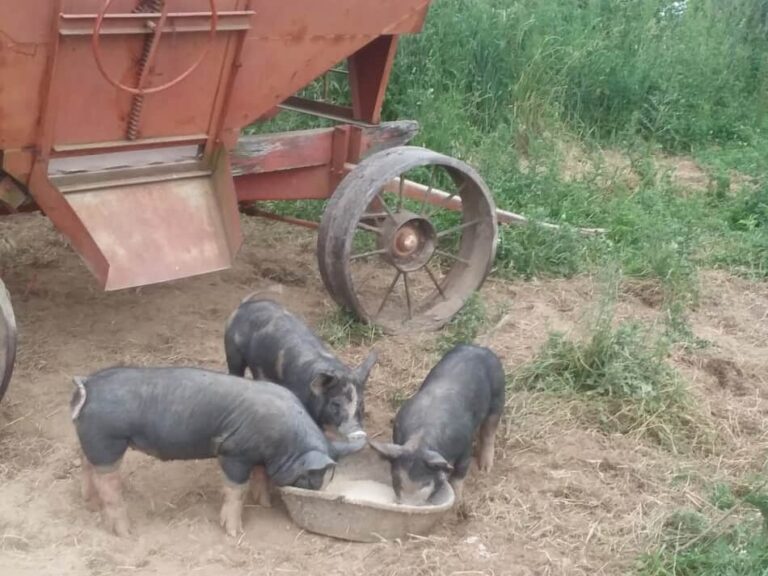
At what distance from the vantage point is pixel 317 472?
4086 mm

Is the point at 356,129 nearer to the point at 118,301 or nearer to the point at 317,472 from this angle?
the point at 118,301

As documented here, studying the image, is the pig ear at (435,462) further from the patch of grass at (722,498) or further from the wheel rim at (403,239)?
the wheel rim at (403,239)

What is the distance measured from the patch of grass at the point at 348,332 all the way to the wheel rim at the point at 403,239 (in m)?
0.06

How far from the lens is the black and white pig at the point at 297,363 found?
4535 mm

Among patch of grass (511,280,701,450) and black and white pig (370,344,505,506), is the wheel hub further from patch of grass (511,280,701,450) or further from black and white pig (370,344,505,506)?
black and white pig (370,344,505,506)

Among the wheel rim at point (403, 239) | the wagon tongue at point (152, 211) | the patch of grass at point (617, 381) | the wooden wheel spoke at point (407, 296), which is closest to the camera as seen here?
the wagon tongue at point (152, 211)

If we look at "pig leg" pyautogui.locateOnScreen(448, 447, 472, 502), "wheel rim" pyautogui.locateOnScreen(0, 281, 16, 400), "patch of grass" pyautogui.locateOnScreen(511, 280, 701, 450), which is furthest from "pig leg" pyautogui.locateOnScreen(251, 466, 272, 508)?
"patch of grass" pyautogui.locateOnScreen(511, 280, 701, 450)

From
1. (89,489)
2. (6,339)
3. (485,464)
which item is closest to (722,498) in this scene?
(485,464)

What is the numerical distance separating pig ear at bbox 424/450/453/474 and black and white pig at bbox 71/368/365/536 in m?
0.36

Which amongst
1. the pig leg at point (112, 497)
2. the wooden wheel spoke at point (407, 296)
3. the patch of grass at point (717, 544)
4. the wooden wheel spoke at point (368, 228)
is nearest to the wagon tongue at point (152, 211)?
the wooden wheel spoke at point (368, 228)

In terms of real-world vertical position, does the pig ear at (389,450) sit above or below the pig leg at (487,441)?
above

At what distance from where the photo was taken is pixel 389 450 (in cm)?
421

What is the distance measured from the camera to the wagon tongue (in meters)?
4.98

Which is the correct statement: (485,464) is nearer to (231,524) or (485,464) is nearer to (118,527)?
(231,524)
